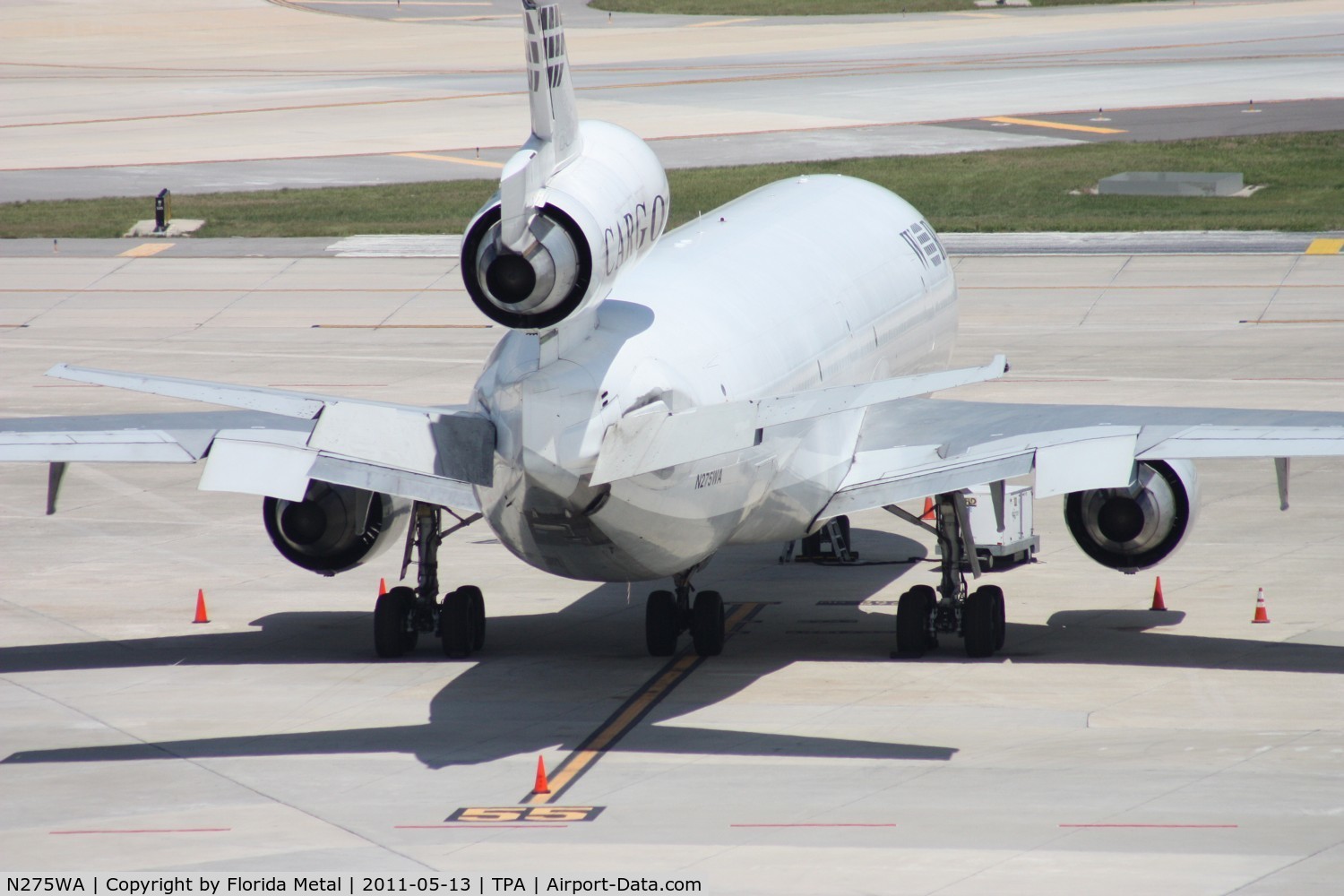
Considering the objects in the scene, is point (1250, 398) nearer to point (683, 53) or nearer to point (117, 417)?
point (117, 417)

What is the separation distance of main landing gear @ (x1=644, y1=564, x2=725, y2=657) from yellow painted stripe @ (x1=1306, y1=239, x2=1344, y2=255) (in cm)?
3452

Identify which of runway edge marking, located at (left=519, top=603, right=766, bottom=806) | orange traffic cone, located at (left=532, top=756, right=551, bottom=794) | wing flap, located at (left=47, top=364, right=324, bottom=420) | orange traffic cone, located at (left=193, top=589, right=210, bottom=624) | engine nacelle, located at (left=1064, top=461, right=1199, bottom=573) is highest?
wing flap, located at (left=47, top=364, right=324, bottom=420)

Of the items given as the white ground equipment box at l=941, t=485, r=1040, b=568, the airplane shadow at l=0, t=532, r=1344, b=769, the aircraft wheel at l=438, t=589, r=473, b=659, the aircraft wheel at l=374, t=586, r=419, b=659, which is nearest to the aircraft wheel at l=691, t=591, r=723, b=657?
the airplane shadow at l=0, t=532, r=1344, b=769

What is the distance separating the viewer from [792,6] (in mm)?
128125

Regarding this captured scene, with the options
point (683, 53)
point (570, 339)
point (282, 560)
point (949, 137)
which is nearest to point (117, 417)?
point (282, 560)

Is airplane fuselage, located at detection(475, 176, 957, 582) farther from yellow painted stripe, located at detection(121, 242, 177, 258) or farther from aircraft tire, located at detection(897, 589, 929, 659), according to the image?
yellow painted stripe, located at detection(121, 242, 177, 258)

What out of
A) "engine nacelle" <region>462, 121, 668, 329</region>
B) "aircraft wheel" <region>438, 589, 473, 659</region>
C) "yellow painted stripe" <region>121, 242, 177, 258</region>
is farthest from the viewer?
"yellow painted stripe" <region>121, 242, 177, 258</region>

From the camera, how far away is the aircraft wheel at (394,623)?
24516 millimetres

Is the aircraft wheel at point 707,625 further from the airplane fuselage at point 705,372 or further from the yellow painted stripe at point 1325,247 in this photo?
the yellow painted stripe at point 1325,247

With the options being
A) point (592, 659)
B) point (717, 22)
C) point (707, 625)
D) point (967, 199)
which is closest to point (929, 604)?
point (707, 625)

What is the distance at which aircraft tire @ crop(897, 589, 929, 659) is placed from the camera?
79.2ft

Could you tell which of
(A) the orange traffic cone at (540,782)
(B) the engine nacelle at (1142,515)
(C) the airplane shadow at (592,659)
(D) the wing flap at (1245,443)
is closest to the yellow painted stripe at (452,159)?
(C) the airplane shadow at (592,659)

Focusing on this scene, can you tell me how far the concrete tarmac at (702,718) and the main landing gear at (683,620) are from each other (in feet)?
1.27

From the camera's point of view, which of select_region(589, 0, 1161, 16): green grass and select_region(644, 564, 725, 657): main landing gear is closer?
select_region(644, 564, 725, 657): main landing gear
